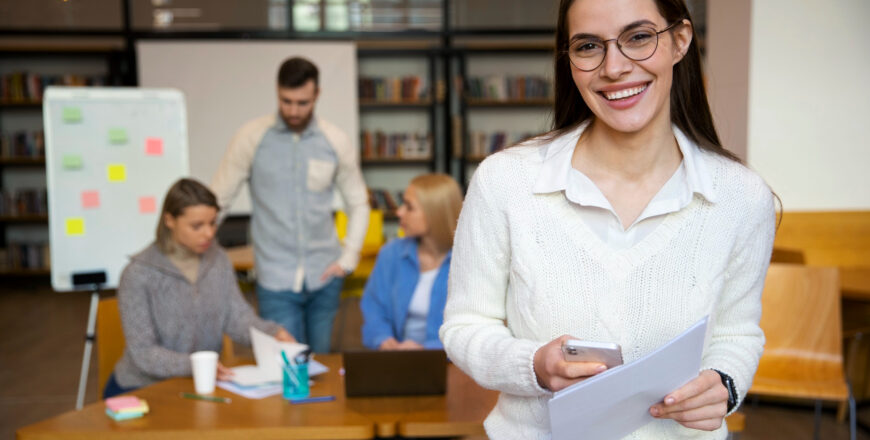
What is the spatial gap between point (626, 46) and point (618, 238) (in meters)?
0.29

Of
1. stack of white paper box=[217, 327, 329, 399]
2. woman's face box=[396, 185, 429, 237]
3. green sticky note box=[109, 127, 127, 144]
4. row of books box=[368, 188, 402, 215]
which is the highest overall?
green sticky note box=[109, 127, 127, 144]

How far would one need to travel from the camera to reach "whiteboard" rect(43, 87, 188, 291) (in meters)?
4.14

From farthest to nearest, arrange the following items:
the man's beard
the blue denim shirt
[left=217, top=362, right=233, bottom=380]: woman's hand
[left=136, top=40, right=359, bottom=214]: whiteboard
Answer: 1. [left=136, top=40, right=359, bottom=214]: whiteboard
2. the man's beard
3. the blue denim shirt
4. [left=217, top=362, right=233, bottom=380]: woman's hand

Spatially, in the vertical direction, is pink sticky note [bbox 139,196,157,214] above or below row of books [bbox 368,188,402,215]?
above

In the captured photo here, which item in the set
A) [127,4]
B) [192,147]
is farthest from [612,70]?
[127,4]

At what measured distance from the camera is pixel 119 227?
425cm

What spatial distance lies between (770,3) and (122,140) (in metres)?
3.47

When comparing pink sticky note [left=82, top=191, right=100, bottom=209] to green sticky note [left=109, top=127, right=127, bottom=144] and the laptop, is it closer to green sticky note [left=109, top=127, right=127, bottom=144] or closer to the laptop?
green sticky note [left=109, top=127, right=127, bottom=144]

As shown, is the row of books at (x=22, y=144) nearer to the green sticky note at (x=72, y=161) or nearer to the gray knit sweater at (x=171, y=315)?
the green sticky note at (x=72, y=161)

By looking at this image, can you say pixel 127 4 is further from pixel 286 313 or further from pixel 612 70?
pixel 612 70

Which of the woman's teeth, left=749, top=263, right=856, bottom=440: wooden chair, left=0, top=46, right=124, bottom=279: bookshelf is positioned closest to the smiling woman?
the woman's teeth

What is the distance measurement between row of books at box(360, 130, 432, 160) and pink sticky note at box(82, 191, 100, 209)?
4.66 meters

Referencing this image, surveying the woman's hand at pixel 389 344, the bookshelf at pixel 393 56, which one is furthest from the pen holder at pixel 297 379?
the bookshelf at pixel 393 56

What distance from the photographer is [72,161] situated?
4176mm
